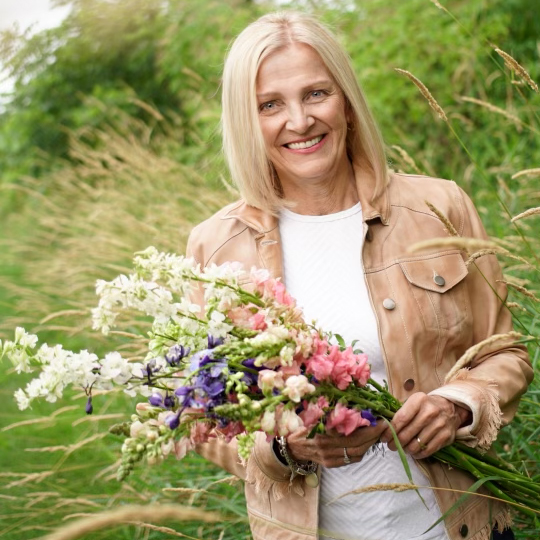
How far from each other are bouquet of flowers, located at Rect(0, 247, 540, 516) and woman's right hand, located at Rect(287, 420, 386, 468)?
0.10 meters

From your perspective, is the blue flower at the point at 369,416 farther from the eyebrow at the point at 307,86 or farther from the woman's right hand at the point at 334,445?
the eyebrow at the point at 307,86

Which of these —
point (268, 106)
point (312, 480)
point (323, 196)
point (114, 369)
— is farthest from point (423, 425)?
point (268, 106)

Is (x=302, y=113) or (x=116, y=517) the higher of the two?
(x=302, y=113)

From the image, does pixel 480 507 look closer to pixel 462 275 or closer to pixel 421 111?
pixel 462 275

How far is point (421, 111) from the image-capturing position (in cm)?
606

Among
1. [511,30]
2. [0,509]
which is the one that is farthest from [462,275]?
[511,30]

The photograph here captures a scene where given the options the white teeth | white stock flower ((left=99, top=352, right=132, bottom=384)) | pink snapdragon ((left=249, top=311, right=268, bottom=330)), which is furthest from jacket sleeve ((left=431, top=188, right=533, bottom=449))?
white stock flower ((left=99, top=352, right=132, bottom=384))

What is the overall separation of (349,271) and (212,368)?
2.88ft

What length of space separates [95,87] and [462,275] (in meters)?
8.66

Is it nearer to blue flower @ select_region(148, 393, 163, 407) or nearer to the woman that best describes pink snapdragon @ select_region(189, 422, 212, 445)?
blue flower @ select_region(148, 393, 163, 407)

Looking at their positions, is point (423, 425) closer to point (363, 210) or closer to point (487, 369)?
point (487, 369)

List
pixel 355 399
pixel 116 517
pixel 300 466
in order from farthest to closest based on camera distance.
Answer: pixel 300 466
pixel 355 399
pixel 116 517

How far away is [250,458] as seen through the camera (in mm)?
2029

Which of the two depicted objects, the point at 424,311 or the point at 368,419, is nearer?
the point at 368,419
